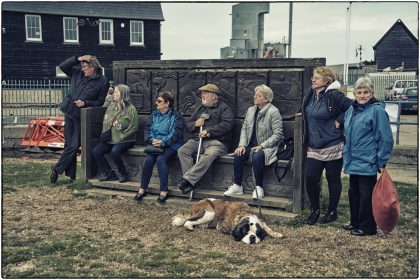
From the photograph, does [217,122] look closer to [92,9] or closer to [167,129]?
[167,129]

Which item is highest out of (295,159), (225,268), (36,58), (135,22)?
(135,22)

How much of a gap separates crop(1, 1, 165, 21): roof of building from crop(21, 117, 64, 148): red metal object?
20.3 metres

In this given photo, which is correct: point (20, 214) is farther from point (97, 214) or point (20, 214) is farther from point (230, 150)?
point (230, 150)

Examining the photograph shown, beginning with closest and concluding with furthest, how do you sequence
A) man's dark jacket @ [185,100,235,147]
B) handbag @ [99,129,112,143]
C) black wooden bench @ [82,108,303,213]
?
black wooden bench @ [82,108,303,213], man's dark jacket @ [185,100,235,147], handbag @ [99,129,112,143]

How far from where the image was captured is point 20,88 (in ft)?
49.5

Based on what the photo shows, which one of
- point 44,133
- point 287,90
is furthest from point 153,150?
point 44,133

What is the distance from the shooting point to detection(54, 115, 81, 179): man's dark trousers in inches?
333

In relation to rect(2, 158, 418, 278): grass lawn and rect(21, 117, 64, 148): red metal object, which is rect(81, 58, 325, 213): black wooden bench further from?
rect(21, 117, 64, 148): red metal object

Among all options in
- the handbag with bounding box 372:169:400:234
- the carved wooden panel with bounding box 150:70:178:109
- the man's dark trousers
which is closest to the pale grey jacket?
the handbag with bounding box 372:169:400:234

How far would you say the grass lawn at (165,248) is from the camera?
4637 mm

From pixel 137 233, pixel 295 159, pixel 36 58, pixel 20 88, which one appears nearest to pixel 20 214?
pixel 137 233

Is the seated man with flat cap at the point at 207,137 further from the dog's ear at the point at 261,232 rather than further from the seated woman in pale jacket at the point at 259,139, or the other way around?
the dog's ear at the point at 261,232

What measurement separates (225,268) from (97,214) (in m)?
2.65

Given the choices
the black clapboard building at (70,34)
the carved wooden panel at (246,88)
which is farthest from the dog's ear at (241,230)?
the black clapboard building at (70,34)
